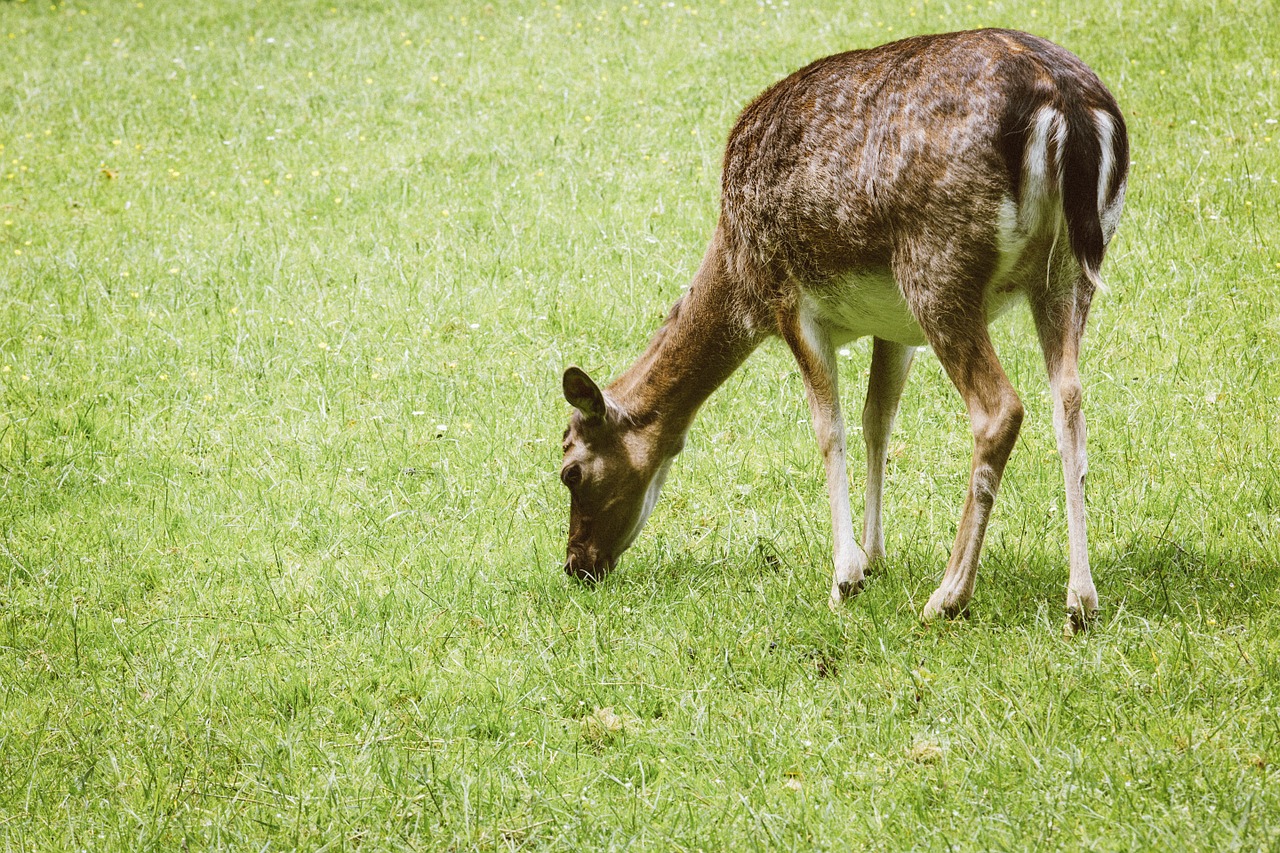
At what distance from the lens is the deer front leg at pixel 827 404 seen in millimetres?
4922

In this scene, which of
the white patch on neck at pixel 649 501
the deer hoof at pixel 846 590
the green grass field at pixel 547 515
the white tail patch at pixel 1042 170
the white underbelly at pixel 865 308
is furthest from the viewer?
the white patch on neck at pixel 649 501

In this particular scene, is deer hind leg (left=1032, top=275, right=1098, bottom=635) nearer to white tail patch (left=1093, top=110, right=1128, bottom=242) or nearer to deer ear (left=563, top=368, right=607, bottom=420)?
white tail patch (left=1093, top=110, right=1128, bottom=242)

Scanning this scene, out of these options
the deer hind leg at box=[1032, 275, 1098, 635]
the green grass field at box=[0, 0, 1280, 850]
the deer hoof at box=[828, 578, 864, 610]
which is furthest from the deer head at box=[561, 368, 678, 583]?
the deer hind leg at box=[1032, 275, 1098, 635]

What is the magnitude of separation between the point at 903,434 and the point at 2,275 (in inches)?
240

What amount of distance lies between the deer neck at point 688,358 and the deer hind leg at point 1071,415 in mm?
1237

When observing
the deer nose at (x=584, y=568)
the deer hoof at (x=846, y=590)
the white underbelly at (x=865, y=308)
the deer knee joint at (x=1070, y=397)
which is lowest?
the deer nose at (x=584, y=568)

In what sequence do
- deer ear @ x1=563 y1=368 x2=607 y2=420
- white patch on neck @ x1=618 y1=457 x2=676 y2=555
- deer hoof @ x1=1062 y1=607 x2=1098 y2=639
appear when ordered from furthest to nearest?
white patch on neck @ x1=618 y1=457 x2=676 y2=555
deer ear @ x1=563 y1=368 x2=607 y2=420
deer hoof @ x1=1062 y1=607 x2=1098 y2=639

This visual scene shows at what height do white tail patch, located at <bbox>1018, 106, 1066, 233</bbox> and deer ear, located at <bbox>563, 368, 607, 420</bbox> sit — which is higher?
white tail patch, located at <bbox>1018, 106, 1066, 233</bbox>

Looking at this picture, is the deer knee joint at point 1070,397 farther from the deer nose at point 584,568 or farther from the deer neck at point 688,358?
the deer nose at point 584,568

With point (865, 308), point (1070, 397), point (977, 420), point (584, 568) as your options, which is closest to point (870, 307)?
point (865, 308)

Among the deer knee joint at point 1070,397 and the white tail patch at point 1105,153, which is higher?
the white tail patch at point 1105,153

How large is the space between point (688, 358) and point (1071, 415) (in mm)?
1657

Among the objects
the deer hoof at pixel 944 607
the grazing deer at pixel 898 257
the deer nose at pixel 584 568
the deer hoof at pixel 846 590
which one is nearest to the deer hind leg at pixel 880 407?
the grazing deer at pixel 898 257

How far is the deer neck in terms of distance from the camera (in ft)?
17.5
